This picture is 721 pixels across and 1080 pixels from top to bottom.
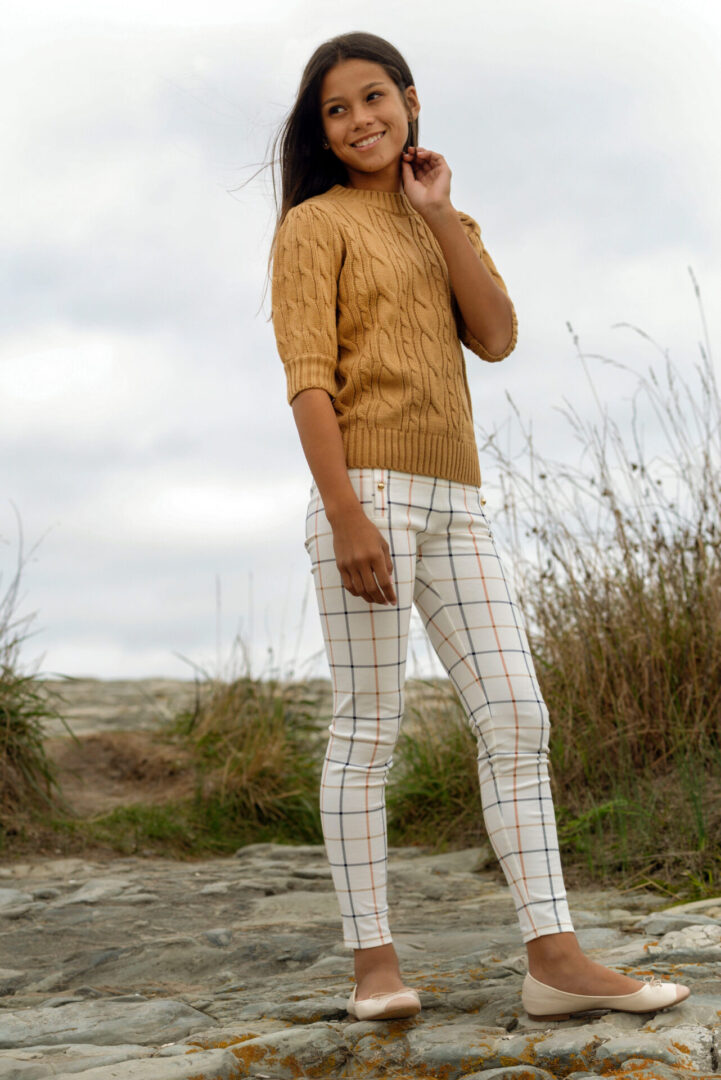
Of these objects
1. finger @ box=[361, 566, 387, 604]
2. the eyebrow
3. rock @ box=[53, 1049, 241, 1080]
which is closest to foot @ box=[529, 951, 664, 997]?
rock @ box=[53, 1049, 241, 1080]

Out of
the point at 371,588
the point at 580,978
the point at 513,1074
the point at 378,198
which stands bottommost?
the point at 513,1074

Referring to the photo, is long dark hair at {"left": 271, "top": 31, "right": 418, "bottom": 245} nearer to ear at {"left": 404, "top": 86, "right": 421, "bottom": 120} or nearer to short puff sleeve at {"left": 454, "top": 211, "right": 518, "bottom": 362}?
ear at {"left": 404, "top": 86, "right": 421, "bottom": 120}

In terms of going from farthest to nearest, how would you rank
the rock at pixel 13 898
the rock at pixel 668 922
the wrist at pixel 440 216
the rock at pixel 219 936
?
the rock at pixel 13 898 → the rock at pixel 219 936 → the rock at pixel 668 922 → the wrist at pixel 440 216

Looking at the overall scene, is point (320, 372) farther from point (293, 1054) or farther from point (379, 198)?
point (293, 1054)

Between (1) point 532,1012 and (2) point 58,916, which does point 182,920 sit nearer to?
(2) point 58,916

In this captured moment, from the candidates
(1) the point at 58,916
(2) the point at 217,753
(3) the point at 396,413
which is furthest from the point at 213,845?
(3) the point at 396,413

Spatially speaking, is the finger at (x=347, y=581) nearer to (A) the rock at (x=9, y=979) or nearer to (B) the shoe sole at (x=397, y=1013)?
(B) the shoe sole at (x=397, y=1013)

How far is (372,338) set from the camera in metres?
2.29

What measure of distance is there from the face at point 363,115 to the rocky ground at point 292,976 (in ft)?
6.10

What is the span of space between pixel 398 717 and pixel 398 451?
54 centimetres

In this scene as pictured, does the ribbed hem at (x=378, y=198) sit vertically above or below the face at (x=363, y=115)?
below

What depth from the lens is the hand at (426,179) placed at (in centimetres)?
239

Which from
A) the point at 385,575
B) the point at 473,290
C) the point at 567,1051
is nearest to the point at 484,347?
the point at 473,290

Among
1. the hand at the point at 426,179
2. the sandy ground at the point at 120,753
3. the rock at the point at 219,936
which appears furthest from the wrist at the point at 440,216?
the sandy ground at the point at 120,753
